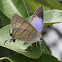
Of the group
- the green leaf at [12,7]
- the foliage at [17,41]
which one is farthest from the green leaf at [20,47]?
the green leaf at [12,7]

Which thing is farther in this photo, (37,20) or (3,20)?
(3,20)

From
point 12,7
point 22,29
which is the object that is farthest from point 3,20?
point 22,29

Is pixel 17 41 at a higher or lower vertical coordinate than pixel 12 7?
lower

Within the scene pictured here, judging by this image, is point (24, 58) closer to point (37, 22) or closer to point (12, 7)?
point (37, 22)

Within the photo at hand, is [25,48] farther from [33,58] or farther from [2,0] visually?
[2,0]

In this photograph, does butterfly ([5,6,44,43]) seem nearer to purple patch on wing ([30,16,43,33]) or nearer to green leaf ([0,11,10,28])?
purple patch on wing ([30,16,43,33])

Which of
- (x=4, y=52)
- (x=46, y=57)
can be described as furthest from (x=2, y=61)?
(x=46, y=57)
